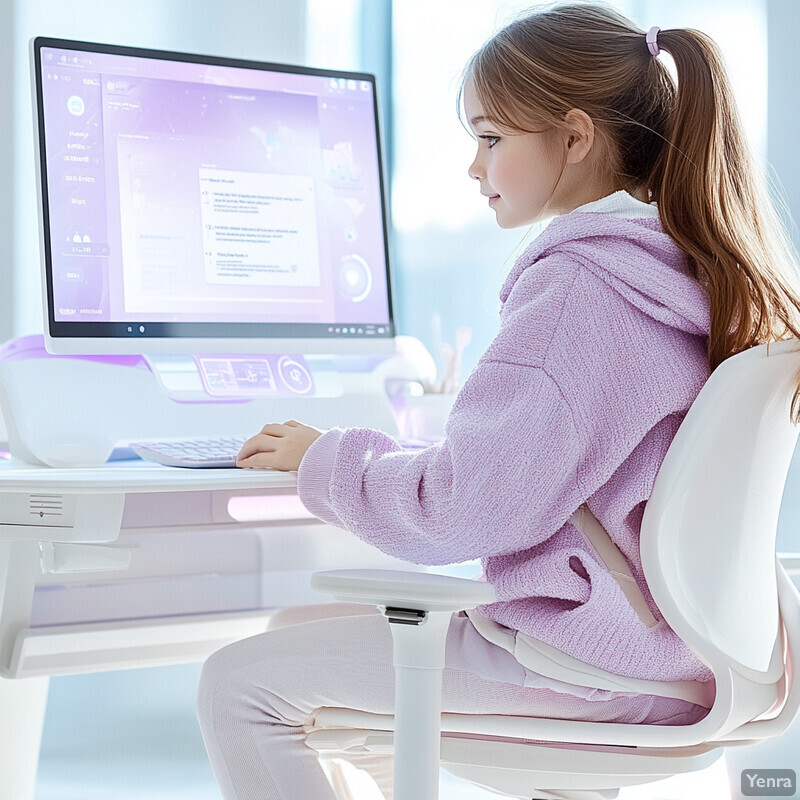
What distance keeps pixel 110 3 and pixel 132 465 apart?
3.82 ft

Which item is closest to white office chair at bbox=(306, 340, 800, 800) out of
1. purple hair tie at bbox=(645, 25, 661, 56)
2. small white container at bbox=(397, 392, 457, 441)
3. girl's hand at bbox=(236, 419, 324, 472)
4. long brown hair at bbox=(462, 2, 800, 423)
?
long brown hair at bbox=(462, 2, 800, 423)

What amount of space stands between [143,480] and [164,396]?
364 mm

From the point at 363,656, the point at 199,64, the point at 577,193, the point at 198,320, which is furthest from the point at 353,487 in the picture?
the point at 199,64

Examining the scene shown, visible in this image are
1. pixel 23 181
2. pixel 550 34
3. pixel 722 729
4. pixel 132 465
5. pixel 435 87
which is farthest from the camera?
pixel 435 87

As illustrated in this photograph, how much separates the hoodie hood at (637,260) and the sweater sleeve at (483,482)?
0.10 m

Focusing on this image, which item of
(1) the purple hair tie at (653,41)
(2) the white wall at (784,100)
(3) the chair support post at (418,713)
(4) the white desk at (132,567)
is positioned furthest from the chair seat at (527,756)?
(2) the white wall at (784,100)

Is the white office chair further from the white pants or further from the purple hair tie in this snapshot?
the purple hair tie

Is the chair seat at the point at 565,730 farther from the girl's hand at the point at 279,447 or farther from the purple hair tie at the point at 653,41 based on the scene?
the purple hair tie at the point at 653,41

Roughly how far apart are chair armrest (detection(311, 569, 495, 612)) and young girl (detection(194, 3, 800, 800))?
124 millimetres

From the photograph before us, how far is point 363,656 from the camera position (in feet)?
2.80

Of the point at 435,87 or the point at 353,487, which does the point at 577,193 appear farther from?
the point at 435,87

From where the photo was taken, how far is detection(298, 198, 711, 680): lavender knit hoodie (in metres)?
0.80

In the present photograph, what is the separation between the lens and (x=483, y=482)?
2.61 feet

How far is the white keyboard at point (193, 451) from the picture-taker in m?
1.04
